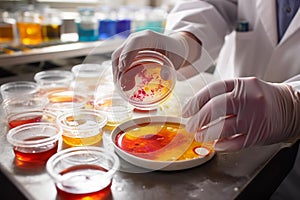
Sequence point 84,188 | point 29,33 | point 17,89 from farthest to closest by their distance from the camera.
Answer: point 29,33 < point 17,89 < point 84,188

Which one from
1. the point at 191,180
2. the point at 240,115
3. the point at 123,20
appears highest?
the point at 123,20

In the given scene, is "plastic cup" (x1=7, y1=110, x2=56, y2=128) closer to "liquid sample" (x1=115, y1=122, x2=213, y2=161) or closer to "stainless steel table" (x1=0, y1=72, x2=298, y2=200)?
"stainless steel table" (x1=0, y1=72, x2=298, y2=200)

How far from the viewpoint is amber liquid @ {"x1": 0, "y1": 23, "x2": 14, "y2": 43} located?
4.81 ft

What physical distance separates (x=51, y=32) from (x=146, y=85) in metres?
1.01

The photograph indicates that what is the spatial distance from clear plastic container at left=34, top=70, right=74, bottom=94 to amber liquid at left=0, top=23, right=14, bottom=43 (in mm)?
492

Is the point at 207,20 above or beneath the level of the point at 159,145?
above

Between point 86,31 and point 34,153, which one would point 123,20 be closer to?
point 86,31

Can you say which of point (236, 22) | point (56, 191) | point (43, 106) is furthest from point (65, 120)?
point (236, 22)

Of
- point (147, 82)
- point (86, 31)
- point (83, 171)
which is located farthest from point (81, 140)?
point (86, 31)

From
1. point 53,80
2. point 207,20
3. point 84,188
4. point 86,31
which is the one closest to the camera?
point 84,188

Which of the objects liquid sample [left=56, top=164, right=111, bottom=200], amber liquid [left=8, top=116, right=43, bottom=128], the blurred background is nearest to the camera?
liquid sample [left=56, top=164, right=111, bottom=200]

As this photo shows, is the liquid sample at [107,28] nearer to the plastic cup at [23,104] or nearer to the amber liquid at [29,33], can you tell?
the amber liquid at [29,33]

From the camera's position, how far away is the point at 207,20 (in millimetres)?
1232

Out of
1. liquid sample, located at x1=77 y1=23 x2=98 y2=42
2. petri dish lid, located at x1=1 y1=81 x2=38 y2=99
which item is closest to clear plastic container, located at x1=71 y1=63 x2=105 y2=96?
petri dish lid, located at x1=1 y1=81 x2=38 y2=99
